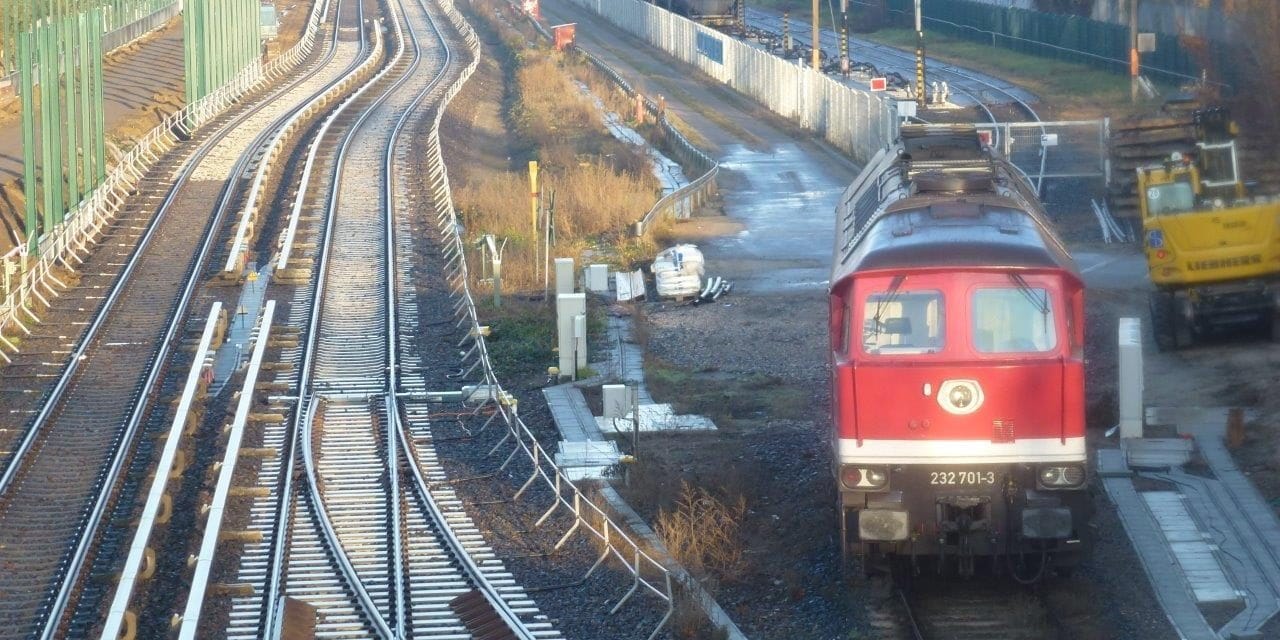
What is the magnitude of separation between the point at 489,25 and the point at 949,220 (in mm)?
70714

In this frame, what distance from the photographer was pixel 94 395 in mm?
17016

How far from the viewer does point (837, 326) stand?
11.0 m

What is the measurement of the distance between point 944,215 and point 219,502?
626cm

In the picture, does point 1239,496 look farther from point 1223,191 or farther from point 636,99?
point 636,99

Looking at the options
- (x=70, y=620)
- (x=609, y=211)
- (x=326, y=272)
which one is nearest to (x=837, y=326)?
(x=70, y=620)

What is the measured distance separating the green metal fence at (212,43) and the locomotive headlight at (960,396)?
3523 cm

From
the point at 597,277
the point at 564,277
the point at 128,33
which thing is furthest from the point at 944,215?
the point at 128,33

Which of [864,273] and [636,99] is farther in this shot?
[636,99]

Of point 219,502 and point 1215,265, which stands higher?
point 1215,265

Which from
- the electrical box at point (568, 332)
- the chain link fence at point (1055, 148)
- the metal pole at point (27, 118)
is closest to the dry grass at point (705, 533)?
the electrical box at point (568, 332)

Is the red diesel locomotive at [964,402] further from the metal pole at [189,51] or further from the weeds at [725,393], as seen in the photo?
the metal pole at [189,51]

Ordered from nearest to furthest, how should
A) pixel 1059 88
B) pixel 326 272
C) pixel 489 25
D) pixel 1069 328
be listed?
pixel 1069 328 < pixel 326 272 < pixel 1059 88 < pixel 489 25

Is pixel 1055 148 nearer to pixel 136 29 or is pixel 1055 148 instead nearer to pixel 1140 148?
pixel 1140 148

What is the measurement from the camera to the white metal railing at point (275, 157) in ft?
78.8
